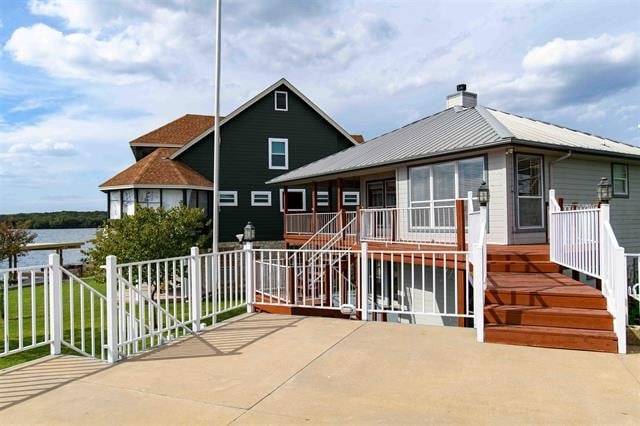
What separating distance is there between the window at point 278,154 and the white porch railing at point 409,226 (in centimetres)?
1010

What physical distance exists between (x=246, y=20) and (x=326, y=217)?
25.1ft

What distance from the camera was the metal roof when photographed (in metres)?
9.99

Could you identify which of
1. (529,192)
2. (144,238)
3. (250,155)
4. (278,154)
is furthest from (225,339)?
(278,154)

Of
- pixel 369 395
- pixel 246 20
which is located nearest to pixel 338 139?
pixel 246 20

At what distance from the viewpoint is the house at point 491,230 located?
513 cm

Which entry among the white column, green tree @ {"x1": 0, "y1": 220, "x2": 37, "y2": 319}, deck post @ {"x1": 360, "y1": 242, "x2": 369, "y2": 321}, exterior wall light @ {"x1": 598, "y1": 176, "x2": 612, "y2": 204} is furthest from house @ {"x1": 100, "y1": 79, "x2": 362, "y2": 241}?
exterior wall light @ {"x1": 598, "y1": 176, "x2": 612, "y2": 204}

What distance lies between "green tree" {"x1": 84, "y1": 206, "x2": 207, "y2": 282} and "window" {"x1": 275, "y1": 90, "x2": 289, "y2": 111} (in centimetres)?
1005

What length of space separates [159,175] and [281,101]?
7.31m

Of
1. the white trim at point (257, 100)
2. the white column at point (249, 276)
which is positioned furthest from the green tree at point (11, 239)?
the white column at point (249, 276)

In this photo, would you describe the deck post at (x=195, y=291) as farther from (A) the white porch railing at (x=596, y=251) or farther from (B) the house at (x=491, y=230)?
(A) the white porch railing at (x=596, y=251)

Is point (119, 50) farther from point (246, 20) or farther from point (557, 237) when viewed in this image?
point (557, 237)

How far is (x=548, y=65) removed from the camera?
1338 cm

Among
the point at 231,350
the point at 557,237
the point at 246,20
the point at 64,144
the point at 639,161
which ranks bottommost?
the point at 231,350

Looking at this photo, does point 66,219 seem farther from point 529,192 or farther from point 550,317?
point 550,317
